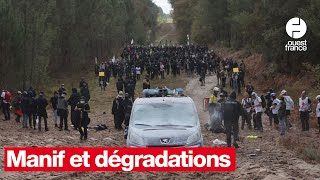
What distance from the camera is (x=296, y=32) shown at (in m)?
33.5

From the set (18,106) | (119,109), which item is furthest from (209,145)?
(18,106)

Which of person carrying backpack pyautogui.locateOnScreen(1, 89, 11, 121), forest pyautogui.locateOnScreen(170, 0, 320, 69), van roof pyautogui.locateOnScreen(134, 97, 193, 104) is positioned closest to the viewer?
van roof pyautogui.locateOnScreen(134, 97, 193, 104)

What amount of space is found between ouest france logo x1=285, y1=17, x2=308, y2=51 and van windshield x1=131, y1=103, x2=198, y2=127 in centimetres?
2110

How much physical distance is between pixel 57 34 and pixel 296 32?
32.9 m

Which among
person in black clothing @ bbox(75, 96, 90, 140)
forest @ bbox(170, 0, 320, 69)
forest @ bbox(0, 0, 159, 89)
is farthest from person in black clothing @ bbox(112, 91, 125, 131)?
forest @ bbox(0, 0, 159, 89)

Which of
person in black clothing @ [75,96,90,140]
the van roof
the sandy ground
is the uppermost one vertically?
the van roof

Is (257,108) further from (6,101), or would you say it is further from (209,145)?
(6,101)

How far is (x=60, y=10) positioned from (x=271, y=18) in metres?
32.5

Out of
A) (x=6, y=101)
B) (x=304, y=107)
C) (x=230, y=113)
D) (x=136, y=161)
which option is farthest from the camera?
(x=6, y=101)

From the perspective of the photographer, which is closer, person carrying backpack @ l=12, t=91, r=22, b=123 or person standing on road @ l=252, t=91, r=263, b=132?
person standing on road @ l=252, t=91, r=263, b=132

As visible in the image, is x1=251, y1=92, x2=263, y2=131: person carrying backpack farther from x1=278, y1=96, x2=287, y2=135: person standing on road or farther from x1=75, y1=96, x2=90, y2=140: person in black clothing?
x1=75, y1=96, x2=90, y2=140: person in black clothing

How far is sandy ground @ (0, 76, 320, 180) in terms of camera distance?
463 inches

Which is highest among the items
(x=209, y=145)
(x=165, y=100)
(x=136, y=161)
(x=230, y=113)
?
(x=165, y=100)

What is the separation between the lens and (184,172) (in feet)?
39.8
